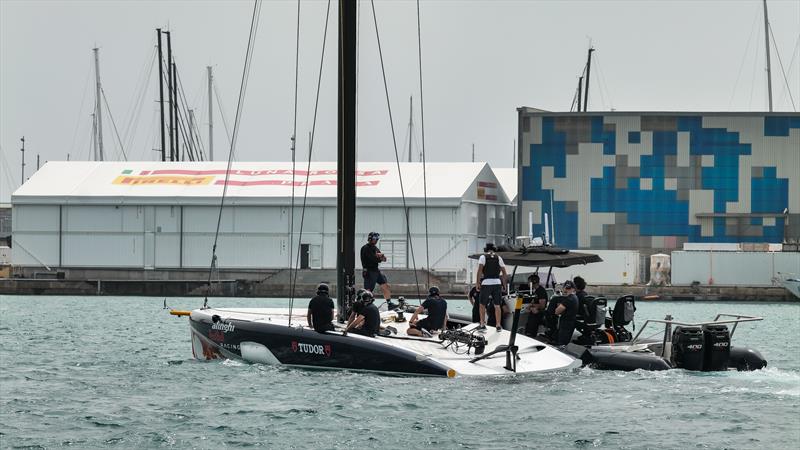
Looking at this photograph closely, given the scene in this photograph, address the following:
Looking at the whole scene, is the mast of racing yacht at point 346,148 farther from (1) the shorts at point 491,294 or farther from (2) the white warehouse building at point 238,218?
(2) the white warehouse building at point 238,218

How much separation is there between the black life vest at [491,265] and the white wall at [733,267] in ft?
145

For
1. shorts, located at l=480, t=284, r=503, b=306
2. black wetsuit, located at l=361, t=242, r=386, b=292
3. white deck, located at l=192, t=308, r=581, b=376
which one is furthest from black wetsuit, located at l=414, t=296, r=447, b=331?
black wetsuit, located at l=361, t=242, r=386, b=292

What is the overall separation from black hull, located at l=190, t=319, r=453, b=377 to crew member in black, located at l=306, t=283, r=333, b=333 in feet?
0.49

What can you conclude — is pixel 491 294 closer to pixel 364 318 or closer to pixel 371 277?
pixel 371 277

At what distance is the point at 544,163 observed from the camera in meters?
69.4

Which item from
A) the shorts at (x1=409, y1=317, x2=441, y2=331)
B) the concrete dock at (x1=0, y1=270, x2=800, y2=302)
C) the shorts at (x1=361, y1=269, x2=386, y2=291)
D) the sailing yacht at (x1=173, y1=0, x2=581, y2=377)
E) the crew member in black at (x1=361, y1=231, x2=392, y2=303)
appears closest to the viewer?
the sailing yacht at (x1=173, y1=0, x2=581, y2=377)

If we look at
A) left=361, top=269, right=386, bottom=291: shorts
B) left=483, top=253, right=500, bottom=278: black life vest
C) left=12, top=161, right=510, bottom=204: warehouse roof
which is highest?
left=12, top=161, right=510, bottom=204: warehouse roof

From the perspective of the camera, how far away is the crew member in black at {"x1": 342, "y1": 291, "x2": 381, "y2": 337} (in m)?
22.4

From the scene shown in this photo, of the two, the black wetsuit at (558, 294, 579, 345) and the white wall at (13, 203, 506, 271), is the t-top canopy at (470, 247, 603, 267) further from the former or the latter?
the white wall at (13, 203, 506, 271)

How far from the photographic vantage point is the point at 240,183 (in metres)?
68.0

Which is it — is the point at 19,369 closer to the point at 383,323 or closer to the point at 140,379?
the point at 140,379

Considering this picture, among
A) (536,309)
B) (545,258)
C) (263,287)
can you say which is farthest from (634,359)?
(263,287)

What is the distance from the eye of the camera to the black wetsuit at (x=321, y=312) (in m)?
22.4

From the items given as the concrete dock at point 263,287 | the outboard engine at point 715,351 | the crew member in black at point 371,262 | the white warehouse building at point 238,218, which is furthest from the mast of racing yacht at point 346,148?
the white warehouse building at point 238,218
